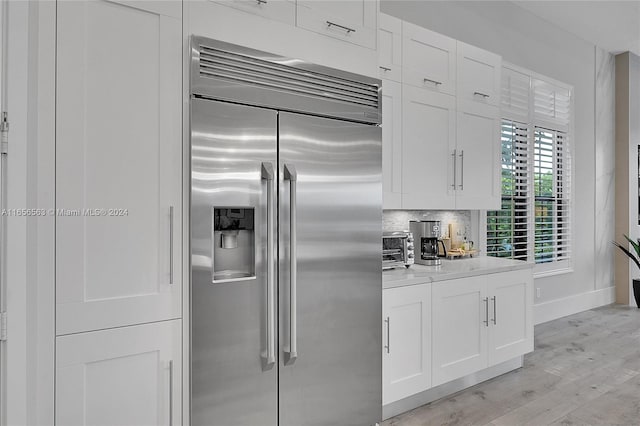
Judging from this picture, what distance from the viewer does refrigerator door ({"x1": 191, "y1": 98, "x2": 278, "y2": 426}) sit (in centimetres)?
176

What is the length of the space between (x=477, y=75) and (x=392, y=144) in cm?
107

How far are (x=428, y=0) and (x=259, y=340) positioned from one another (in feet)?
10.4

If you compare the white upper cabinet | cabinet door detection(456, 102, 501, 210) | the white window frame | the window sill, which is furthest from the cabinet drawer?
the window sill

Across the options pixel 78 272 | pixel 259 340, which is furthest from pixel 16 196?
pixel 259 340

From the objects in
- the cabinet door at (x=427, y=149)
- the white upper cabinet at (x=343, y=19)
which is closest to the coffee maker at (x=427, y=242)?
the cabinet door at (x=427, y=149)

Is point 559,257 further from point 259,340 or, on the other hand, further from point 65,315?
point 65,315

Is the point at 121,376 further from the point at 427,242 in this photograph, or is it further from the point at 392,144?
the point at 427,242

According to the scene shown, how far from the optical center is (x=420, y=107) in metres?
2.93

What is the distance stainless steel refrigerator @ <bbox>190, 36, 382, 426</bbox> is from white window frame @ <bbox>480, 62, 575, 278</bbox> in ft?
7.24

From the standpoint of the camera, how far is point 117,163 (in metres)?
1.63

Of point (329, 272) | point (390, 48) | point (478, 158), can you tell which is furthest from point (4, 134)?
point (478, 158)

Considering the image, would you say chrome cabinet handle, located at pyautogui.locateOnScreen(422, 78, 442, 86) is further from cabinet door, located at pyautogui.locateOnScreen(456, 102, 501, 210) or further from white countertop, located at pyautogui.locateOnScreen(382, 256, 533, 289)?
white countertop, located at pyautogui.locateOnScreen(382, 256, 533, 289)

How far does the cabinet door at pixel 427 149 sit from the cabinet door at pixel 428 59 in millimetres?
72

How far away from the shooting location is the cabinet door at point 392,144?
2.74 m
